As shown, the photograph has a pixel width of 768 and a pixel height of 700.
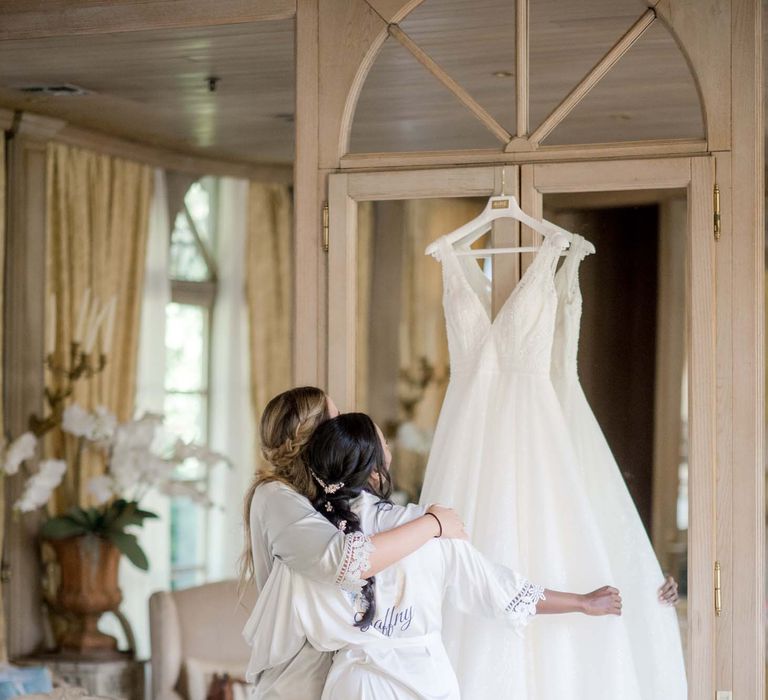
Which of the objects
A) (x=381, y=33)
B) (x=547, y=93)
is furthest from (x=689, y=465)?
(x=381, y=33)

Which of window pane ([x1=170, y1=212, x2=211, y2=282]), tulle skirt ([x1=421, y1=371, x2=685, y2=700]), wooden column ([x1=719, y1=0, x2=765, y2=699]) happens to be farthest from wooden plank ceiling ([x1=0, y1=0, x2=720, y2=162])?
window pane ([x1=170, y1=212, x2=211, y2=282])

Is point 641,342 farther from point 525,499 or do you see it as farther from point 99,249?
point 99,249

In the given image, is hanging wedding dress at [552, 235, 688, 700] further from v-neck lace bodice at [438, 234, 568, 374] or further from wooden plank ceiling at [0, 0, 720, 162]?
wooden plank ceiling at [0, 0, 720, 162]

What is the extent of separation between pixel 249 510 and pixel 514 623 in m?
0.60

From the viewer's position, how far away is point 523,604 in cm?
244

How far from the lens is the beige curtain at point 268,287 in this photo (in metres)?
5.55

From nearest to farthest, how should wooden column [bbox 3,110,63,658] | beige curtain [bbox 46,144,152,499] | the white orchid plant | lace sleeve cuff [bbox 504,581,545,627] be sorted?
1. lace sleeve cuff [bbox 504,581,545,627]
2. the white orchid plant
3. wooden column [bbox 3,110,63,658]
4. beige curtain [bbox 46,144,152,499]

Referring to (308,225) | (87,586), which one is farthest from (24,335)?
(308,225)

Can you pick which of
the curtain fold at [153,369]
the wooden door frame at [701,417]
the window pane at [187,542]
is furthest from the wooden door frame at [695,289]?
the window pane at [187,542]

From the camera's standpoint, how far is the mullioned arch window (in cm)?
262

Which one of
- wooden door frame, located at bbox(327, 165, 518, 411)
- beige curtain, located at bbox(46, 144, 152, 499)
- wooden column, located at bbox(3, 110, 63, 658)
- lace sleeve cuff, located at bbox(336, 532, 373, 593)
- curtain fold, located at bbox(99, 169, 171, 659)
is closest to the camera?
lace sleeve cuff, located at bbox(336, 532, 373, 593)

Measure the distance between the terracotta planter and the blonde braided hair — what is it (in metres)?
2.17

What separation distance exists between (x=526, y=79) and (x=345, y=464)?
1.02 meters

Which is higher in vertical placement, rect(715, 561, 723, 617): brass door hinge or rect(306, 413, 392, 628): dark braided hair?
rect(306, 413, 392, 628): dark braided hair
